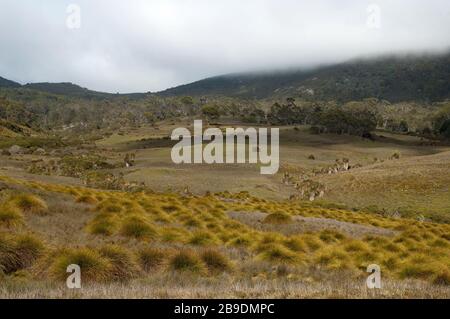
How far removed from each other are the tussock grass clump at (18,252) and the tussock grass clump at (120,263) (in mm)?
1527

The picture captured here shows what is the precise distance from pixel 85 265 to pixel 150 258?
1.83 m

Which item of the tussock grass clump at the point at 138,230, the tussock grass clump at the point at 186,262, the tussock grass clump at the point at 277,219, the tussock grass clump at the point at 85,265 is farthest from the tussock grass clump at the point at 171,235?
the tussock grass clump at the point at 277,219

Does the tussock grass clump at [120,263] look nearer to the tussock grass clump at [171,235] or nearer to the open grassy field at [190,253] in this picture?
the open grassy field at [190,253]

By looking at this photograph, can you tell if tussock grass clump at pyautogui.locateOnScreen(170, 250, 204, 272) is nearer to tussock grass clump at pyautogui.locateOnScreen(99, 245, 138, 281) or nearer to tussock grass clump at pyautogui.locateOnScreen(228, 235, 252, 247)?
tussock grass clump at pyautogui.locateOnScreen(99, 245, 138, 281)

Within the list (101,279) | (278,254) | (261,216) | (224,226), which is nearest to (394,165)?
(261,216)

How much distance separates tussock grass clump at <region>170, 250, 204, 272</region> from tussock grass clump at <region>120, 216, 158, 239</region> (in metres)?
3.60

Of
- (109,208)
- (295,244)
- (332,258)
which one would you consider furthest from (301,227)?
(109,208)

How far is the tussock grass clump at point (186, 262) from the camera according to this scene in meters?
11.1

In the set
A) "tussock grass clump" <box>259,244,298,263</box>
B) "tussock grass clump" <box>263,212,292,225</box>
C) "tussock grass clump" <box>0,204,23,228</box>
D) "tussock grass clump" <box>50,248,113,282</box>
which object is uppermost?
"tussock grass clump" <box>0,204,23,228</box>

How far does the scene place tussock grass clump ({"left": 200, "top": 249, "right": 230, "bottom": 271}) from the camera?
38.3ft

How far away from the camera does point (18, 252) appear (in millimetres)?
10586

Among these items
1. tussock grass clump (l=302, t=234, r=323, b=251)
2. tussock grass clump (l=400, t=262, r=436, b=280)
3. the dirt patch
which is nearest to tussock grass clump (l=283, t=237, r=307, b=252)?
tussock grass clump (l=302, t=234, r=323, b=251)
